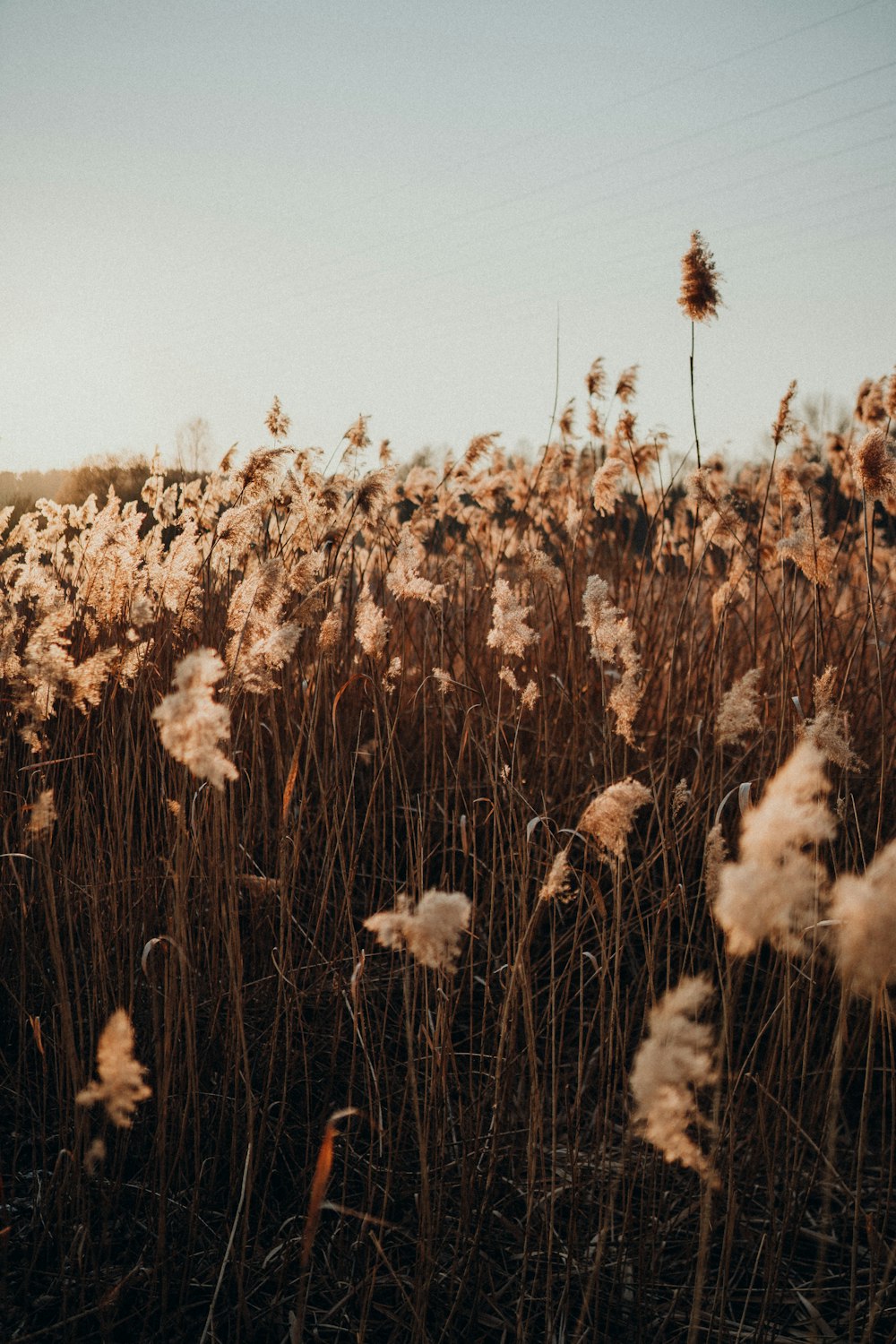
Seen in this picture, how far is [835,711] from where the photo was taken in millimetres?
1768

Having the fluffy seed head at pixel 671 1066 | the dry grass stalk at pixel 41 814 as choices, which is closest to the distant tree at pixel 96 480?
the dry grass stalk at pixel 41 814

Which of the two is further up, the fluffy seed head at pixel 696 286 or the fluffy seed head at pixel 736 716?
the fluffy seed head at pixel 696 286

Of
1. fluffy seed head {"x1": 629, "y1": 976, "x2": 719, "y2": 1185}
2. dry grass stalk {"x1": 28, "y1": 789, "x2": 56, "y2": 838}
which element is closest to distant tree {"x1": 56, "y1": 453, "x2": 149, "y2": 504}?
dry grass stalk {"x1": 28, "y1": 789, "x2": 56, "y2": 838}

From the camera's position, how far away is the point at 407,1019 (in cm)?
143

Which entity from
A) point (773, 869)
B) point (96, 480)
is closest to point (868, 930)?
point (773, 869)

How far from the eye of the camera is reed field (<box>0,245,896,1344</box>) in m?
1.24

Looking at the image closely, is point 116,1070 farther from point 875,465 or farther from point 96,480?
point 96,480

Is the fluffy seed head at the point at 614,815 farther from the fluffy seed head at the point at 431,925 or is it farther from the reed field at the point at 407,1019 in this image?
the fluffy seed head at the point at 431,925

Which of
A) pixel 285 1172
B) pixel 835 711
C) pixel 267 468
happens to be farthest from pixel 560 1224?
pixel 267 468

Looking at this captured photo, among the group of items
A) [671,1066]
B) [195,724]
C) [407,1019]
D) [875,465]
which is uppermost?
[875,465]

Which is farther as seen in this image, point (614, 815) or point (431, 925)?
point (614, 815)

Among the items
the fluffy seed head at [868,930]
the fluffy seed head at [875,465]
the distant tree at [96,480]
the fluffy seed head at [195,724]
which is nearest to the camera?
the fluffy seed head at [868,930]

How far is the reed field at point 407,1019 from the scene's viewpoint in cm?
124

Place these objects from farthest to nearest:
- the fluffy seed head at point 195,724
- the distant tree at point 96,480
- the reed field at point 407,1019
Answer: the distant tree at point 96,480 < the reed field at point 407,1019 < the fluffy seed head at point 195,724
